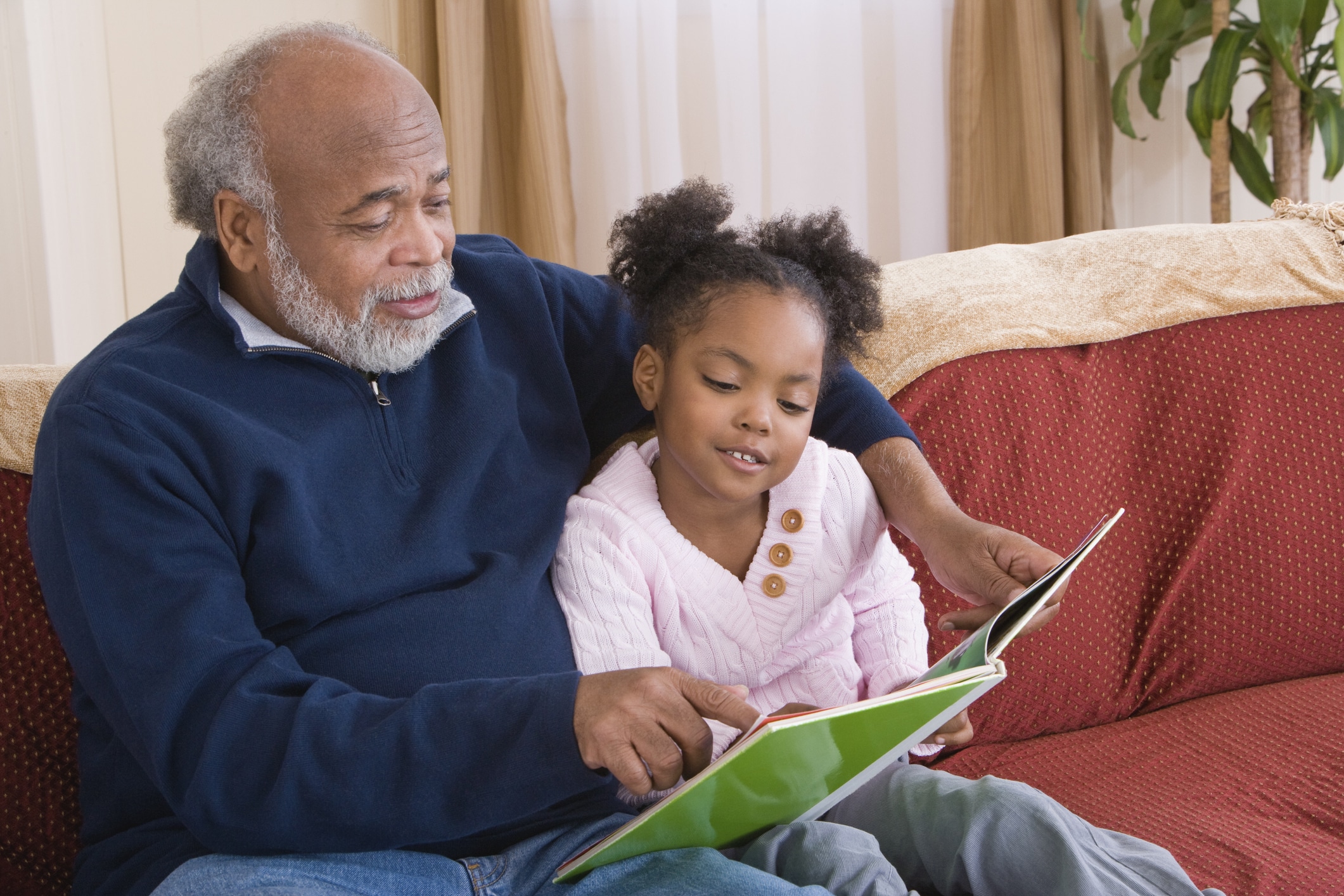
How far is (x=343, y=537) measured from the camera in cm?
119

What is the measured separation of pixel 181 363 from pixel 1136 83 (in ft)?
8.55

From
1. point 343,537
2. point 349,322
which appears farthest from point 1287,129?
point 343,537

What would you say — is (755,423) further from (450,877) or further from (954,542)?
(450,877)

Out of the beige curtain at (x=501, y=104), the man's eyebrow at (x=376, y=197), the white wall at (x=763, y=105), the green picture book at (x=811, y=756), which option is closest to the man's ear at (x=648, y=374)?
the man's eyebrow at (x=376, y=197)

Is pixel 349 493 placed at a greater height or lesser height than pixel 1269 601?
A: greater

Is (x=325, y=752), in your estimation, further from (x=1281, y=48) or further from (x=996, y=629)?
(x=1281, y=48)

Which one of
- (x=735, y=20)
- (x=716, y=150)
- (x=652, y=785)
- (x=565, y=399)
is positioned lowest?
(x=652, y=785)

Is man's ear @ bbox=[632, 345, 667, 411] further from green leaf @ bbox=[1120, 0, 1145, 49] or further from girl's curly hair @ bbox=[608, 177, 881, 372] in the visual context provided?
green leaf @ bbox=[1120, 0, 1145, 49]

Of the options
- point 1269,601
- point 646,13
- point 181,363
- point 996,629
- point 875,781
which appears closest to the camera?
point 996,629

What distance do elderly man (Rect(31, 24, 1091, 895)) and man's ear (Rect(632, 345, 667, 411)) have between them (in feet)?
0.35

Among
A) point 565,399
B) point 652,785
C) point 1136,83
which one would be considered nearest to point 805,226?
point 565,399

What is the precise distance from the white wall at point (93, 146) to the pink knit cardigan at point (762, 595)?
1.75m

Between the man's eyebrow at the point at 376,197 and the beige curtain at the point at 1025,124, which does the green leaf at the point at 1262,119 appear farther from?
the man's eyebrow at the point at 376,197

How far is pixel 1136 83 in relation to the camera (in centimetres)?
293
